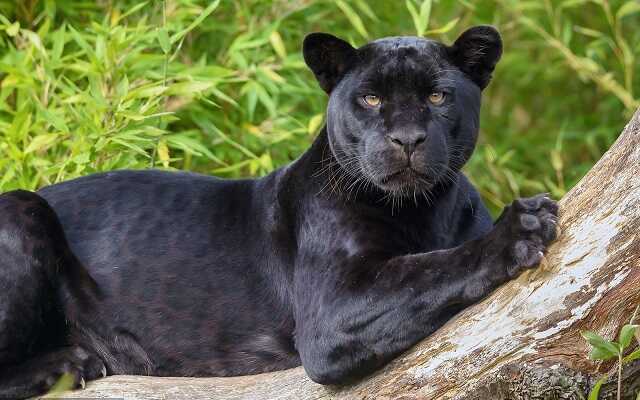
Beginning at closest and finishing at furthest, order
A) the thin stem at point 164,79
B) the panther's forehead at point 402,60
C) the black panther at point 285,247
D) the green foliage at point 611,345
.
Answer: the green foliage at point 611,345, the black panther at point 285,247, the panther's forehead at point 402,60, the thin stem at point 164,79

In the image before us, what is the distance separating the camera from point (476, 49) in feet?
10.5

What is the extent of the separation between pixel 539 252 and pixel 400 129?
1.94ft

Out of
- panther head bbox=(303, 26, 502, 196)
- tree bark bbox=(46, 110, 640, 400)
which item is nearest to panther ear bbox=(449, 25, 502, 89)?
panther head bbox=(303, 26, 502, 196)

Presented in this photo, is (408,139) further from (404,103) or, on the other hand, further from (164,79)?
(164,79)

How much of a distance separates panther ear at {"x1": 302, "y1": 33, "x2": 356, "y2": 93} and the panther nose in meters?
0.40

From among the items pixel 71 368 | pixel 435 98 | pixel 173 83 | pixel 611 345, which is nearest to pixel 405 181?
pixel 435 98

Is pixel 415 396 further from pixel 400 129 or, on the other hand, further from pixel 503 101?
pixel 503 101

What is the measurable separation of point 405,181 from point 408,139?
139 millimetres

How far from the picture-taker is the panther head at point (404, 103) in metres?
2.98

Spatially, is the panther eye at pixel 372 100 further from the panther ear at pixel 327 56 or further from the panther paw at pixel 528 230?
the panther paw at pixel 528 230

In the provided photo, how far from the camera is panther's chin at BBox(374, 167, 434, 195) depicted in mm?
2992

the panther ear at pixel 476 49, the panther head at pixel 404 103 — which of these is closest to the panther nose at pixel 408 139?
the panther head at pixel 404 103

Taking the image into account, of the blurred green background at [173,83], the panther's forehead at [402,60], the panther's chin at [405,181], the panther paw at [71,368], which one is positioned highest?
the panther's forehead at [402,60]

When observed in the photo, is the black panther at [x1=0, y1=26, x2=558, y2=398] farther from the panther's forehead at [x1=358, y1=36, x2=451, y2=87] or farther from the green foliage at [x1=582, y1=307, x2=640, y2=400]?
the green foliage at [x1=582, y1=307, x2=640, y2=400]
